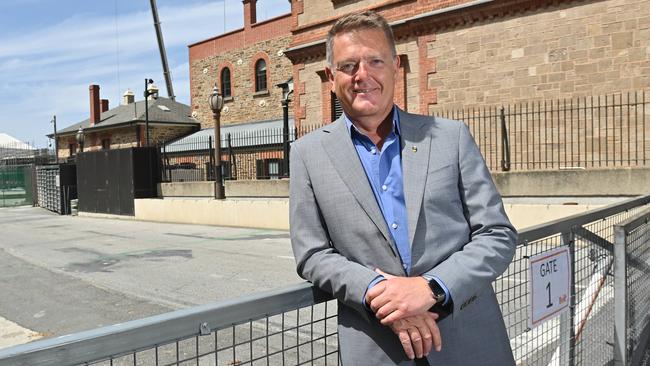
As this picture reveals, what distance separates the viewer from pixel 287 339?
541 centimetres

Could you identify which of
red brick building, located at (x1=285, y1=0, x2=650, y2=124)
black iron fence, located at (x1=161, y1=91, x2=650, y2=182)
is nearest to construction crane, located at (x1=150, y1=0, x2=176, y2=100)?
red brick building, located at (x1=285, y1=0, x2=650, y2=124)

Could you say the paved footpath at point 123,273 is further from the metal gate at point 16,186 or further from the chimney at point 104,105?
the chimney at point 104,105

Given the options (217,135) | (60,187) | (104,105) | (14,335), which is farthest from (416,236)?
(104,105)

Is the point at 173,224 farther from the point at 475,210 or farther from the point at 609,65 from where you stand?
the point at 475,210

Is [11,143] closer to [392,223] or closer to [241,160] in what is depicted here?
[241,160]

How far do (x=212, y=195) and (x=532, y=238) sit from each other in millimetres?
17480

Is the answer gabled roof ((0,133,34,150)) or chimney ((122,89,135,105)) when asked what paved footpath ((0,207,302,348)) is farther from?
gabled roof ((0,133,34,150))

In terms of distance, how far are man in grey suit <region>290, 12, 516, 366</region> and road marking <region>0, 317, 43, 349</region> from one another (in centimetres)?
519

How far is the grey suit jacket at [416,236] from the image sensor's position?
5.84 ft

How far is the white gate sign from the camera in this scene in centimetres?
266

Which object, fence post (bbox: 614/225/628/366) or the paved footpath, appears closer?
fence post (bbox: 614/225/628/366)

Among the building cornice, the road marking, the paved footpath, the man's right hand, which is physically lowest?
the paved footpath

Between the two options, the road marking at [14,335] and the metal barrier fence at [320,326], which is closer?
the metal barrier fence at [320,326]

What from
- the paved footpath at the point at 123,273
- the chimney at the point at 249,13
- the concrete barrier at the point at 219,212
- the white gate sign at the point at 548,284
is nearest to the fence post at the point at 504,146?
the paved footpath at the point at 123,273
